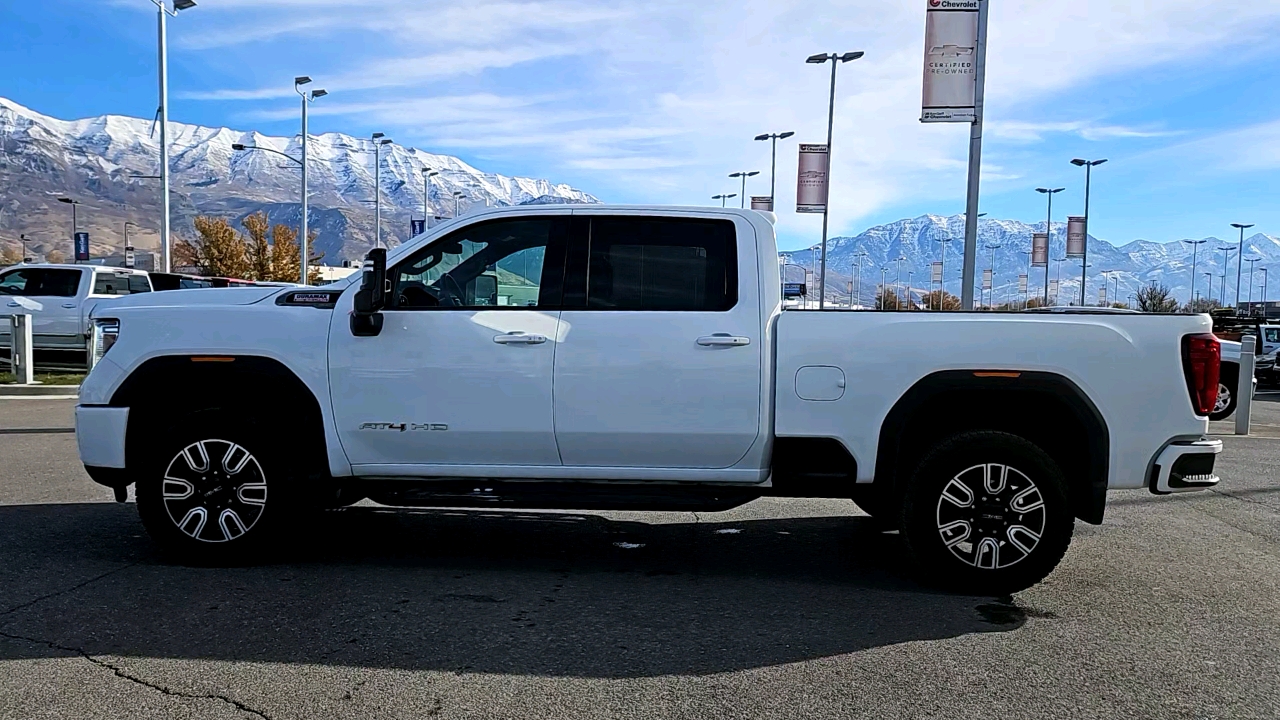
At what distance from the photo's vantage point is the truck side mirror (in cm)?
529

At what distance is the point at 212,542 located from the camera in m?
5.51

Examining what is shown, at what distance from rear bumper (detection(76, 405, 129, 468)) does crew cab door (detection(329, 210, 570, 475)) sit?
123 cm

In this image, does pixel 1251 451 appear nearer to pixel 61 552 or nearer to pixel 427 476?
pixel 427 476

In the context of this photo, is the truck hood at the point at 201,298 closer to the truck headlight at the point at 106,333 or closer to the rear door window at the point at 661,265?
the truck headlight at the point at 106,333

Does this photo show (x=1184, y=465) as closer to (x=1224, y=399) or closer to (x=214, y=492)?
(x=214, y=492)

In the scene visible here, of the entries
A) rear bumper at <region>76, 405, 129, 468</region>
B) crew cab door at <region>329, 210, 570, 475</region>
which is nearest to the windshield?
rear bumper at <region>76, 405, 129, 468</region>

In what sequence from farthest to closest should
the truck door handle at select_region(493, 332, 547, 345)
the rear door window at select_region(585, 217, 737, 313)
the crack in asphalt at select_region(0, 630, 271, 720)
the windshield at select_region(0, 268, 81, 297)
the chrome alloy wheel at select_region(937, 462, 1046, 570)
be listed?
the windshield at select_region(0, 268, 81, 297)
the rear door window at select_region(585, 217, 737, 313)
the truck door handle at select_region(493, 332, 547, 345)
the chrome alloy wheel at select_region(937, 462, 1046, 570)
the crack in asphalt at select_region(0, 630, 271, 720)

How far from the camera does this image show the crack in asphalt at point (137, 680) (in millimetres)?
3693

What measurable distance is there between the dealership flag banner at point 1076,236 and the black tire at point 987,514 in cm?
4632

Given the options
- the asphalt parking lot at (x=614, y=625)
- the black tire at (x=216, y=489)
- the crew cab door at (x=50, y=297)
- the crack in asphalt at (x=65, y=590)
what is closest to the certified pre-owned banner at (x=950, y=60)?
the asphalt parking lot at (x=614, y=625)

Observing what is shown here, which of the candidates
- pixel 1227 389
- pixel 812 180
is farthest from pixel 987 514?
pixel 812 180

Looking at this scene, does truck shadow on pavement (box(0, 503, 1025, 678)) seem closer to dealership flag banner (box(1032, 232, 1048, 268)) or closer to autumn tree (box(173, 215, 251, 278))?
dealership flag banner (box(1032, 232, 1048, 268))

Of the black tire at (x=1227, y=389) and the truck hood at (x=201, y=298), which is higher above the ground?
the truck hood at (x=201, y=298)

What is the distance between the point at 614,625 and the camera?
4680 millimetres
